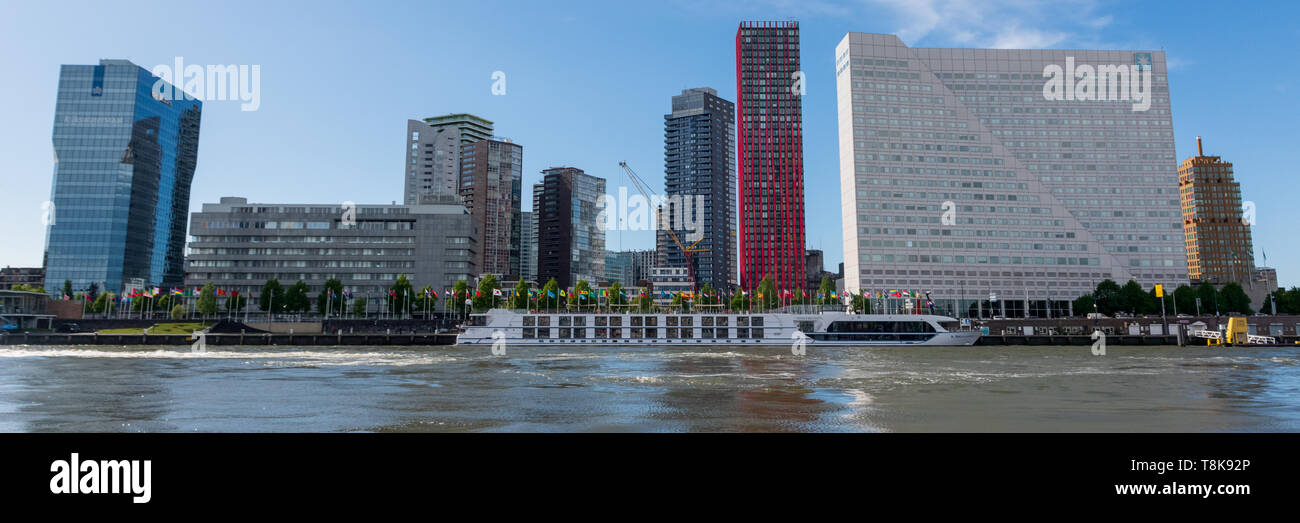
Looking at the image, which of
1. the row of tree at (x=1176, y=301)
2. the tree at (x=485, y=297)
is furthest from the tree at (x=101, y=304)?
the row of tree at (x=1176, y=301)

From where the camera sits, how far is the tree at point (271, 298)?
14325cm

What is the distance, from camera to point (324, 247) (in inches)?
6629

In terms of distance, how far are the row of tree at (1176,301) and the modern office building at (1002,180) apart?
13645 millimetres

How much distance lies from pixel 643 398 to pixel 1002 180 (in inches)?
6236

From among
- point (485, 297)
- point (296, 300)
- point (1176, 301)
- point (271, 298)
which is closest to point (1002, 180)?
point (1176, 301)

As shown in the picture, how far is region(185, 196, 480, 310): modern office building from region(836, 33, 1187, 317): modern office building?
110 m

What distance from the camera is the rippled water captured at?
78.3ft

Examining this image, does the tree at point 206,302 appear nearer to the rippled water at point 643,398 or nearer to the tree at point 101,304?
the tree at point 101,304

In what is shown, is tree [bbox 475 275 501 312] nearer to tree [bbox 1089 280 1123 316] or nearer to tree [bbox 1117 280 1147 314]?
tree [bbox 1089 280 1123 316]
